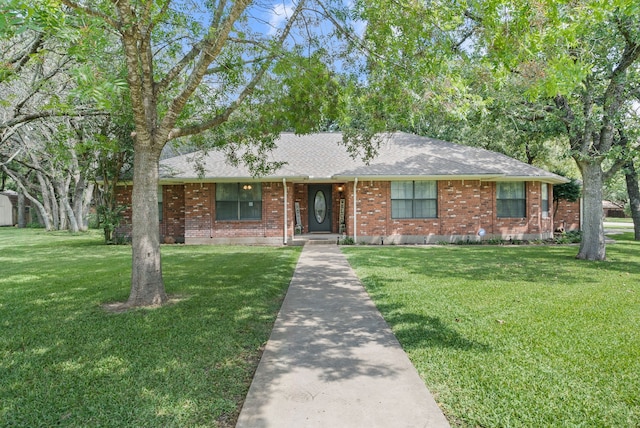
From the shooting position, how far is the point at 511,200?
1585 cm

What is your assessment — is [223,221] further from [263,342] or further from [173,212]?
[263,342]

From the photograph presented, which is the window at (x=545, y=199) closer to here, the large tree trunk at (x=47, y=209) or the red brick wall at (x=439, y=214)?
the red brick wall at (x=439, y=214)

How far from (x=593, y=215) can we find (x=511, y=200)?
527cm

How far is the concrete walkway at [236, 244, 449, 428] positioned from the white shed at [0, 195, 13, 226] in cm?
4176

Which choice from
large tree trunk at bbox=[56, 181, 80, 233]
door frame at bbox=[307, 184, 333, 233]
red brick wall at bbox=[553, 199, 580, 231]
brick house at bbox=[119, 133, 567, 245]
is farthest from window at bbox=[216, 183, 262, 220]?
red brick wall at bbox=[553, 199, 580, 231]

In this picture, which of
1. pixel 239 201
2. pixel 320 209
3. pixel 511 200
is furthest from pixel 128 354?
pixel 511 200

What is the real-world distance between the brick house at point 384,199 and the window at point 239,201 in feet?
0.13

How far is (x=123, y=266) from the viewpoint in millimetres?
9992

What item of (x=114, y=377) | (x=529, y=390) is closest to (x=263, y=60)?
(x=114, y=377)

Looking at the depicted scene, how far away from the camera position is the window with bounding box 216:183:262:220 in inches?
605

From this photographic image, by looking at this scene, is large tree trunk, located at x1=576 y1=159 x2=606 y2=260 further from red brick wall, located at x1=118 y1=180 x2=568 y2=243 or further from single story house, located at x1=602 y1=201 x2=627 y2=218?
single story house, located at x1=602 y1=201 x2=627 y2=218

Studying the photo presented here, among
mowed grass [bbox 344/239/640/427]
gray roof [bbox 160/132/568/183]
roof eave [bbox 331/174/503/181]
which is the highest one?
gray roof [bbox 160/132/568/183]

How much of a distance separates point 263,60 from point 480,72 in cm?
422

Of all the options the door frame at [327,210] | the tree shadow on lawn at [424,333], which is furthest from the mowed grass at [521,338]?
the door frame at [327,210]
